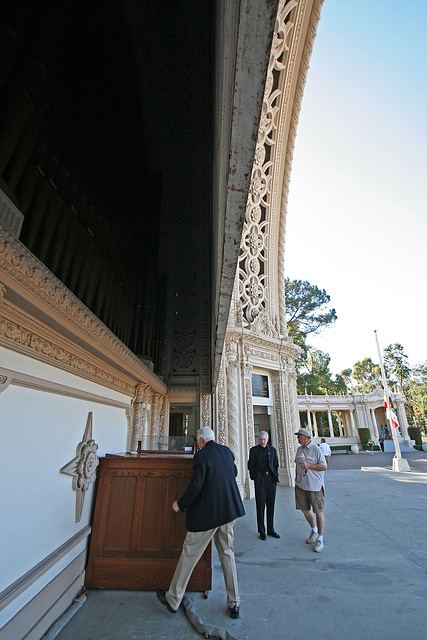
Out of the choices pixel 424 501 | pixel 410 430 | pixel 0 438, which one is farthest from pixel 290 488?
pixel 410 430

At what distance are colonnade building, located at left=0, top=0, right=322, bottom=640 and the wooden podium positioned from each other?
0.17 meters

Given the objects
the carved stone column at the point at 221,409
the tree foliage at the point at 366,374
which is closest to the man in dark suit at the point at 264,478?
the carved stone column at the point at 221,409

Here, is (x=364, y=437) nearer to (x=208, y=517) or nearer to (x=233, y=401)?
(x=233, y=401)

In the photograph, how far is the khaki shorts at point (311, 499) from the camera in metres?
4.08

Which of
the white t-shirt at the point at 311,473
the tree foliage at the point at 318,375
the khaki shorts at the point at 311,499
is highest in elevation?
the tree foliage at the point at 318,375

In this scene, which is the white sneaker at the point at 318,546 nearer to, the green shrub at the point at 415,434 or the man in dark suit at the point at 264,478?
the man in dark suit at the point at 264,478

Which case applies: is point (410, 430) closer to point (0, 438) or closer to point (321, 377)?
point (321, 377)

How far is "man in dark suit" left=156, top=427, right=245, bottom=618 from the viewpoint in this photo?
95.4 inches

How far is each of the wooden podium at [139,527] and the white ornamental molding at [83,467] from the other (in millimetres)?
282

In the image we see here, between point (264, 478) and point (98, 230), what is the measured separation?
446cm

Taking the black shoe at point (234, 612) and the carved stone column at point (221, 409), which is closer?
the black shoe at point (234, 612)

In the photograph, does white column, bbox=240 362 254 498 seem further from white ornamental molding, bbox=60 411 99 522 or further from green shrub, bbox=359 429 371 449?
green shrub, bbox=359 429 371 449

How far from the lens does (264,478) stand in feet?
15.7

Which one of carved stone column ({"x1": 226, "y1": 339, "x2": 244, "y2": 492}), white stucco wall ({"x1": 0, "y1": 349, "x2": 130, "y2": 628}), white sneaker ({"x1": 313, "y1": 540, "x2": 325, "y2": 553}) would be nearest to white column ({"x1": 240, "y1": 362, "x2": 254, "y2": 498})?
carved stone column ({"x1": 226, "y1": 339, "x2": 244, "y2": 492})
